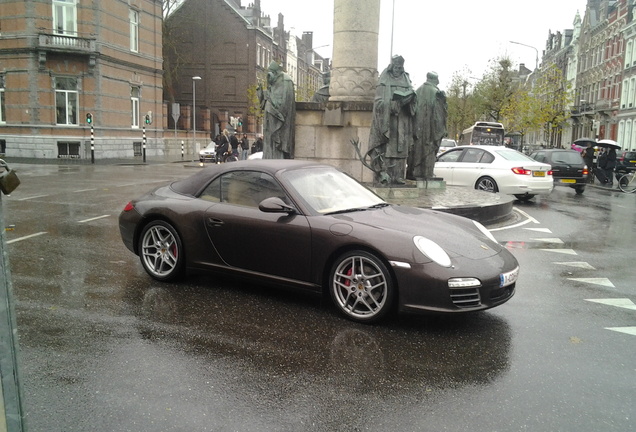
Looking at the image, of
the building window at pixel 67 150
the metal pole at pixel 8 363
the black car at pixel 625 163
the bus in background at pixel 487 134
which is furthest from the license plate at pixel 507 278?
the bus in background at pixel 487 134

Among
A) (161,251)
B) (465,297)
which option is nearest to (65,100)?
(161,251)

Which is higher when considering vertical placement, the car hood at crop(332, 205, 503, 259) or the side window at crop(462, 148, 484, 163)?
the side window at crop(462, 148, 484, 163)

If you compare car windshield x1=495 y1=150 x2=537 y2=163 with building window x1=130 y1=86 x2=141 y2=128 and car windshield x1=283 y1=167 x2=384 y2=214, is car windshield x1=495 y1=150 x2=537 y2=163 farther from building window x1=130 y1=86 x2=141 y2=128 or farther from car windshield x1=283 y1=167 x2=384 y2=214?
building window x1=130 y1=86 x2=141 y2=128

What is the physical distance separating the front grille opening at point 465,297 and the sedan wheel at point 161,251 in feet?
9.65

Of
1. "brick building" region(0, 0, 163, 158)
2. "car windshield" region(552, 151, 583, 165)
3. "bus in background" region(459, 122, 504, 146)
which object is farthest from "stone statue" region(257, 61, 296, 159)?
"bus in background" region(459, 122, 504, 146)

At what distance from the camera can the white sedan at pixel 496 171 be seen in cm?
1538

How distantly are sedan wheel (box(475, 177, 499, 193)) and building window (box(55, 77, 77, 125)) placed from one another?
25.9 metres

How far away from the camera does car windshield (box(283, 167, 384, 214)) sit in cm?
569

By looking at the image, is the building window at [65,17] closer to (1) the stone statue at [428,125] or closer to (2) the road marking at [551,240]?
(1) the stone statue at [428,125]

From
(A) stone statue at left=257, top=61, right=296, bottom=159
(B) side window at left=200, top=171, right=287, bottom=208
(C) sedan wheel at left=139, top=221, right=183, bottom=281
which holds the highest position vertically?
(A) stone statue at left=257, top=61, right=296, bottom=159

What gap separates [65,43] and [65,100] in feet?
10.4

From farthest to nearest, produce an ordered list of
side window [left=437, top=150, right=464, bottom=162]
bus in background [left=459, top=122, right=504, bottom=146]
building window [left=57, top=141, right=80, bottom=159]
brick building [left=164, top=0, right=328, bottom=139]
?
1. brick building [left=164, top=0, right=328, bottom=139]
2. bus in background [left=459, top=122, right=504, bottom=146]
3. building window [left=57, top=141, right=80, bottom=159]
4. side window [left=437, top=150, right=464, bottom=162]

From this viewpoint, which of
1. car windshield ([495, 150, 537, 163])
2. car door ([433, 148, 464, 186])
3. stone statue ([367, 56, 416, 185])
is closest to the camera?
stone statue ([367, 56, 416, 185])

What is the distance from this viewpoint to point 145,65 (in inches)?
1550
